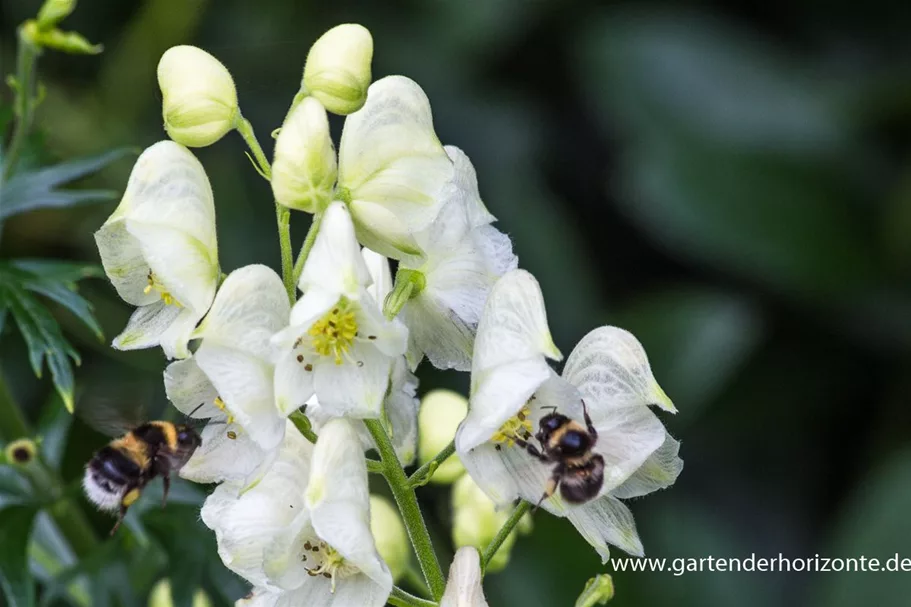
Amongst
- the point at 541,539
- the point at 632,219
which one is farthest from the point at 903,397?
the point at 541,539

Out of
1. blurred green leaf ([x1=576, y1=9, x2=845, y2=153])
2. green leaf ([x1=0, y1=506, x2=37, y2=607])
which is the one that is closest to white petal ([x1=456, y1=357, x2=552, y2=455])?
green leaf ([x1=0, y1=506, x2=37, y2=607])

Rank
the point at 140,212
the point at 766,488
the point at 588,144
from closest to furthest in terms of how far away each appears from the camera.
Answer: the point at 140,212 < the point at 766,488 < the point at 588,144

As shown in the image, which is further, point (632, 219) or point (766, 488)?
point (632, 219)

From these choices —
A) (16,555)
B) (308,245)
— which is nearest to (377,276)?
(308,245)

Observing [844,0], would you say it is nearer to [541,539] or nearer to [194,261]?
[541,539]

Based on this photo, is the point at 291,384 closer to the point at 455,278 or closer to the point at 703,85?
the point at 455,278

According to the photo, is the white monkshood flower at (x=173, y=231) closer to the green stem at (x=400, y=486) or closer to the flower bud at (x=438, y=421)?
the green stem at (x=400, y=486)
